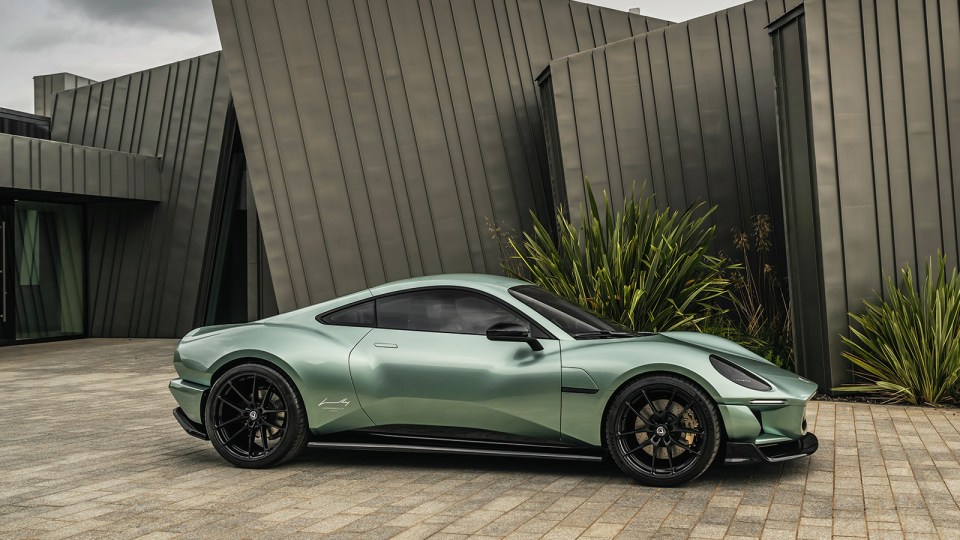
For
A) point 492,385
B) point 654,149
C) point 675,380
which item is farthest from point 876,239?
point 492,385

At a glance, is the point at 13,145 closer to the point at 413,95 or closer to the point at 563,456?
the point at 413,95

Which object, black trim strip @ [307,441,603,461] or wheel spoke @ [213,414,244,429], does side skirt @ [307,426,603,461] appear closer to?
black trim strip @ [307,441,603,461]

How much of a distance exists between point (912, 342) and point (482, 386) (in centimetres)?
472

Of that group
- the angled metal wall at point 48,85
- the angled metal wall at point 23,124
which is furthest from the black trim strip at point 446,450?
the angled metal wall at point 48,85

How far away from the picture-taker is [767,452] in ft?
17.3

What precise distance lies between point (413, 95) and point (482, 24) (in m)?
1.53

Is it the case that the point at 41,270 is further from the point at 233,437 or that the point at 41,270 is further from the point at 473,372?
the point at 473,372

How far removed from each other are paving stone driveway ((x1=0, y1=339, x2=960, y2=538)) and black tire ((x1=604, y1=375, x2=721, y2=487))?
12 centimetres

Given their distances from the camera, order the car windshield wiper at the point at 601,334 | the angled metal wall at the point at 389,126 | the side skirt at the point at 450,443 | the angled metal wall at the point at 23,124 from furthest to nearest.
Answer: the angled metal wall at the point at 23,124, the angled metal wall at the point at 389,126, the car windshield wiper at the point at 601,334, the side skirt at the point at 450,443

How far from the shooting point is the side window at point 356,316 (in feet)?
19.7

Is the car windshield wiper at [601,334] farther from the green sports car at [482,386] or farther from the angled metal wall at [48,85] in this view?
the angled metal wall at [48,85]

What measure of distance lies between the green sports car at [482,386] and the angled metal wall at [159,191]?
537 inches

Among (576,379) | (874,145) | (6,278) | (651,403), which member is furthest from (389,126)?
(6,278)

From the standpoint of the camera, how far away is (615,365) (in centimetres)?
534
